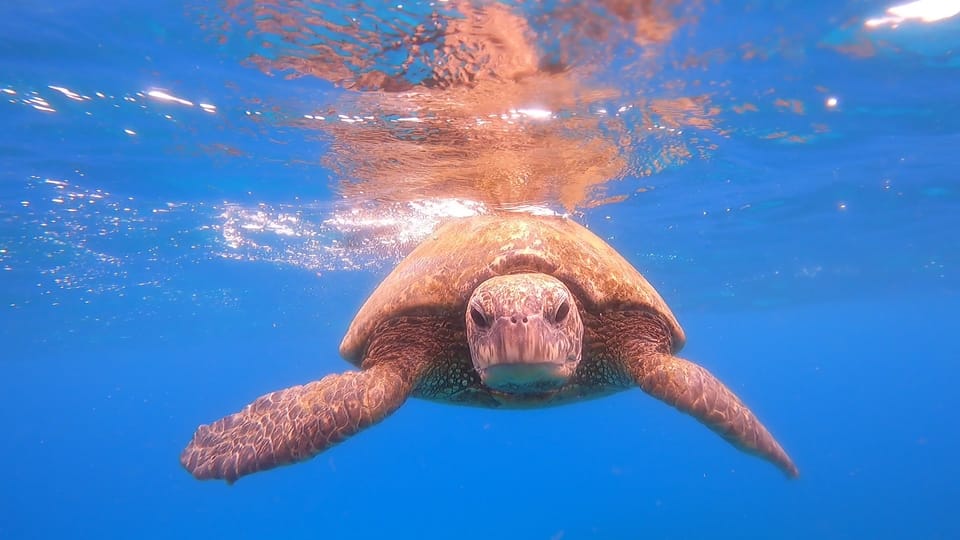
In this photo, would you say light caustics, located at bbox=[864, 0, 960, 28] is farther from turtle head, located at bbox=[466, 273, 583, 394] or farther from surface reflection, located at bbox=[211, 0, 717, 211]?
turtle head, located at bbox=[466, 273, 583, 394]

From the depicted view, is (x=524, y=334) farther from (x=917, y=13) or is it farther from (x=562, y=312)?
(x=917, y=13)

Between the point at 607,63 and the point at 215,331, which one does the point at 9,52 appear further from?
the point at 215,331

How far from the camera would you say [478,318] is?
14.0ft

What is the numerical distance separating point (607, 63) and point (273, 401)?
6724 millimetres

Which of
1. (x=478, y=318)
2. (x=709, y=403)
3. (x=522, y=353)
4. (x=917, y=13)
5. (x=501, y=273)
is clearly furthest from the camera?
(x=917, y=13)

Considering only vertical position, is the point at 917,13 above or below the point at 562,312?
above

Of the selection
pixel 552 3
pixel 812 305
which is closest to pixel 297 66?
pixel 552 3

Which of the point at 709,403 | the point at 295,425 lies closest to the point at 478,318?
the point at 295,425

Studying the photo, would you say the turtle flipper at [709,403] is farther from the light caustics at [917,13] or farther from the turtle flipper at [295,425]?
the light caustics at [917,13]

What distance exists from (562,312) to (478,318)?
67 cm

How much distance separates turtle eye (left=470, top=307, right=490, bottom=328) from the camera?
4195 mm

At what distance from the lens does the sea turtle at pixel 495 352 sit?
419 cm

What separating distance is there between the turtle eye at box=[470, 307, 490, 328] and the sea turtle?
0.02m

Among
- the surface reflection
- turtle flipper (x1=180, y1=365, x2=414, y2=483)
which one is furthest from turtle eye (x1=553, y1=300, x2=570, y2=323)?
the surface reflection
